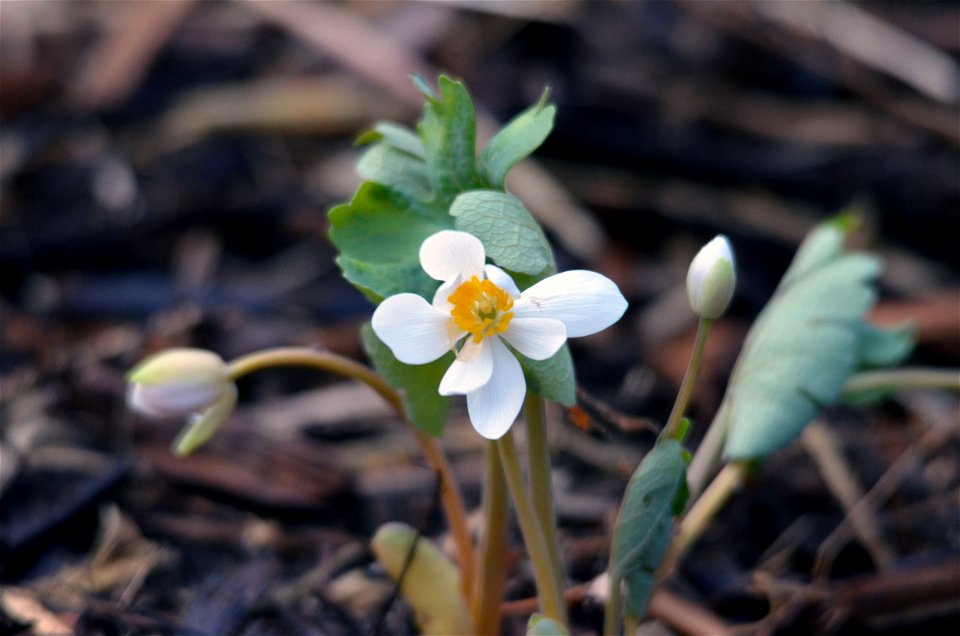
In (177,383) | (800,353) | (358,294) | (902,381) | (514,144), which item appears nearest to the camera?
(514,144)

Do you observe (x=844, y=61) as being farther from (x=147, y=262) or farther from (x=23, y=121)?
(x=23, y=121)

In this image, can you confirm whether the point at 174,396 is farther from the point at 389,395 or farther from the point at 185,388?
the point at 389,395

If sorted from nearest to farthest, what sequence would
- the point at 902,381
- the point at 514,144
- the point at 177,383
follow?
the point at 514,144 → the point at 177,383 → the point at 902,381

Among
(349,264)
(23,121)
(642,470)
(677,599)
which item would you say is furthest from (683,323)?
(23,121)

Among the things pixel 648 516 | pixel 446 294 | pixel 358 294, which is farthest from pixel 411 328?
pixel 358 294

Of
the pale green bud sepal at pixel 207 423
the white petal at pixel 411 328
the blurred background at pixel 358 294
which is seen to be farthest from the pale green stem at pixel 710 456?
the pale green bud sepal at pixel 207 423

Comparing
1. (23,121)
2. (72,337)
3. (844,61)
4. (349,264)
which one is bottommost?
(72,337)

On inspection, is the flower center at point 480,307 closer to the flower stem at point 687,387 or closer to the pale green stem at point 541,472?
the pale green stem at point 541,472
